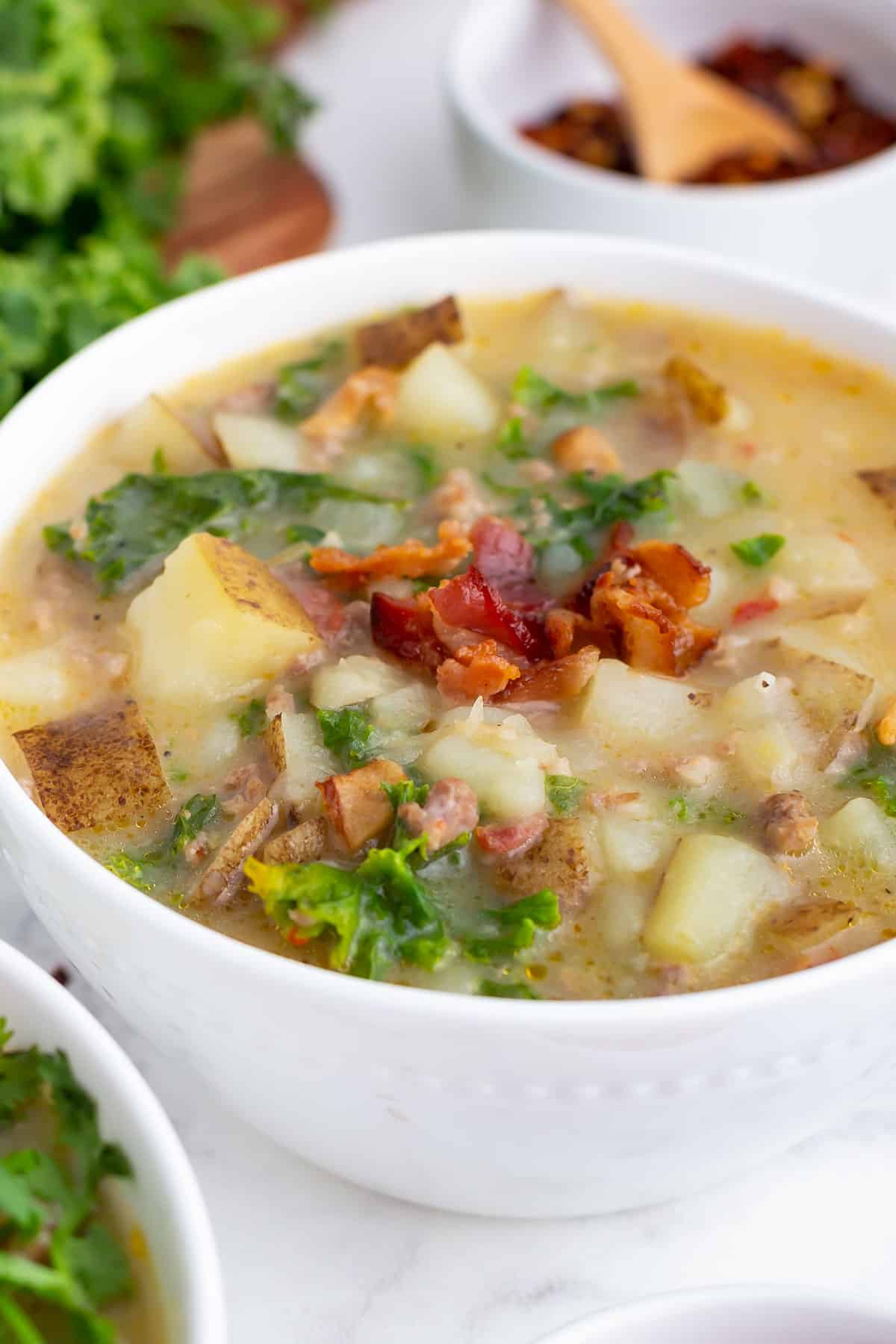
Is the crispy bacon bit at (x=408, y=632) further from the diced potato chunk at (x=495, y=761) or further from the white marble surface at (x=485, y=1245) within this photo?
the white marble surface at (x=485, y=1245)

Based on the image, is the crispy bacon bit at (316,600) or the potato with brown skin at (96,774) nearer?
the potato with brown skin at (96,774)

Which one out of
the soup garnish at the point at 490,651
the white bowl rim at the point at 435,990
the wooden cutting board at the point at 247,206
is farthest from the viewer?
the wooden cutting board at the point at 247,206

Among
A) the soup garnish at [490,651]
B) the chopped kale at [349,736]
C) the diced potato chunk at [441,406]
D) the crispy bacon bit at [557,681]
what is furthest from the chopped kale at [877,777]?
the diced potato chunk at [441,406]

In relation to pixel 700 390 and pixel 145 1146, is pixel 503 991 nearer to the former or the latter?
pixel 145 1146

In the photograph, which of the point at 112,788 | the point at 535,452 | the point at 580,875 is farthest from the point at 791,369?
the point at 112,788

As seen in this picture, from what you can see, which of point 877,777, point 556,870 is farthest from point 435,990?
point 877,777
